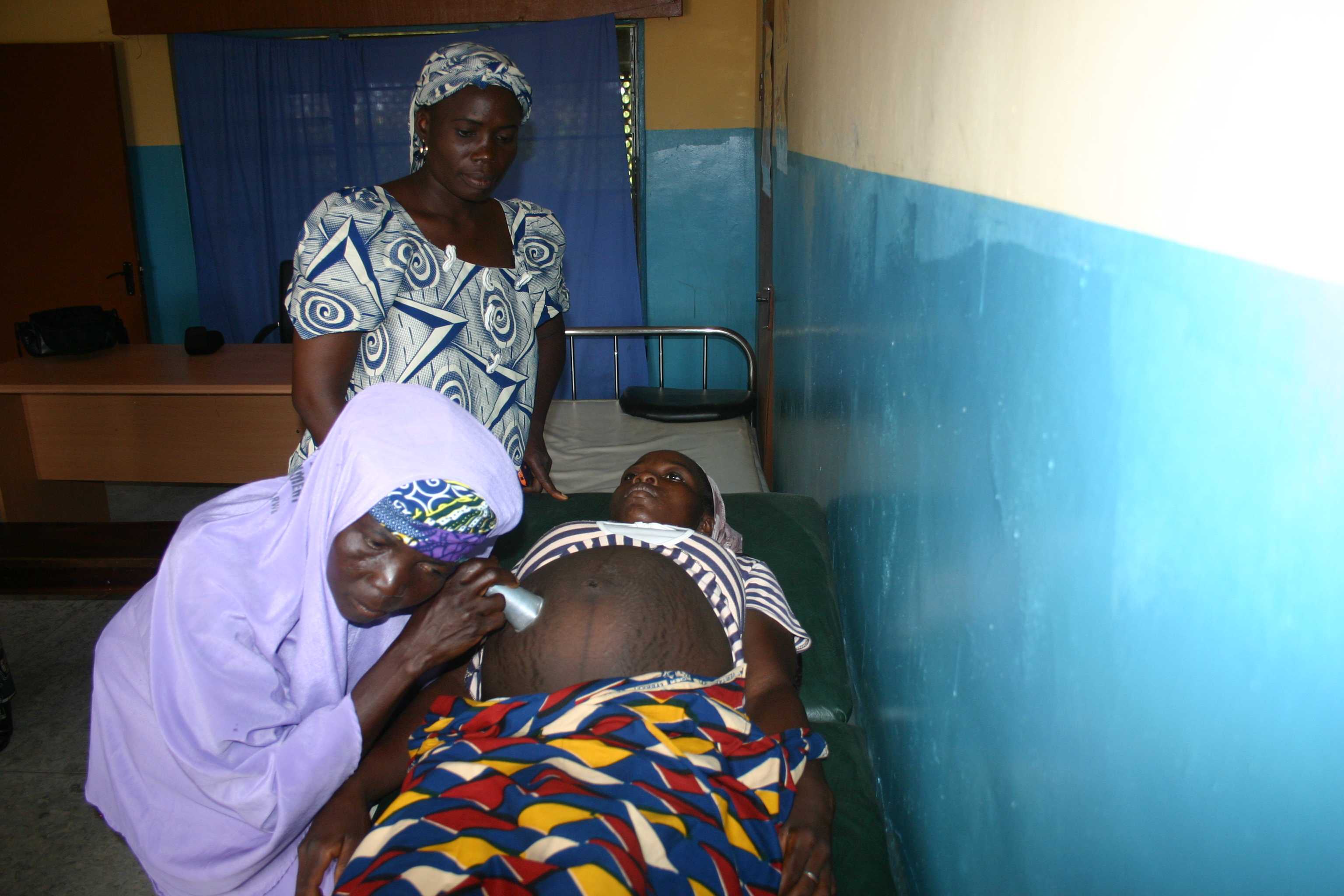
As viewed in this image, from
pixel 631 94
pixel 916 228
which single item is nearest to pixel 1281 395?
pixel 916 228

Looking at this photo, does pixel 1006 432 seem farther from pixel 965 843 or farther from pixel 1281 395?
pixel 965 843

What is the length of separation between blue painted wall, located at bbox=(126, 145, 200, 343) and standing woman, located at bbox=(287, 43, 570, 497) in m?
4.23

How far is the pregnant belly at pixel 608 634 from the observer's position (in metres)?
1.51

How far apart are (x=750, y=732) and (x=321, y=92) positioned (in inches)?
192

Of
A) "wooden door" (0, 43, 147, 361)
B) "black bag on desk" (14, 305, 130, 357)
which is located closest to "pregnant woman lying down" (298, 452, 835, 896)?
"black bag on desk" (14, 305, 130, 357)

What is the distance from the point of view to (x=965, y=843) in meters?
1.03

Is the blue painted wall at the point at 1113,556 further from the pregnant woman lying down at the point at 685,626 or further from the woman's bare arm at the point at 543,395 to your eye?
the woman's bare arm at the point at 543,395

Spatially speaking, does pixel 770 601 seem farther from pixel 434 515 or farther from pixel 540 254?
pixel 540 254

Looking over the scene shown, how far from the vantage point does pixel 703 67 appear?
16.4 ft

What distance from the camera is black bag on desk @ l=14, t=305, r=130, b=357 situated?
380cm

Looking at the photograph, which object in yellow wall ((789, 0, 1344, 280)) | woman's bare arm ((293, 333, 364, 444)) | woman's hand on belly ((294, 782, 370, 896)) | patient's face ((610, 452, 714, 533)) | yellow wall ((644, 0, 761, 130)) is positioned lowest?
woman's hand on belly ((294, 782, 370, 896))

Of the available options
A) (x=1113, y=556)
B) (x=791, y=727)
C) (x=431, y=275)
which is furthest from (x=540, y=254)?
(x=1113, y=556)

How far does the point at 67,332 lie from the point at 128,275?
1603mm

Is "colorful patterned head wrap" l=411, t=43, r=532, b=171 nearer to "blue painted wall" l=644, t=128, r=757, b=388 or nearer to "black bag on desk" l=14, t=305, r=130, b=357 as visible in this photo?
"black bag on desk" l=14, t=305, r=130, b=357
